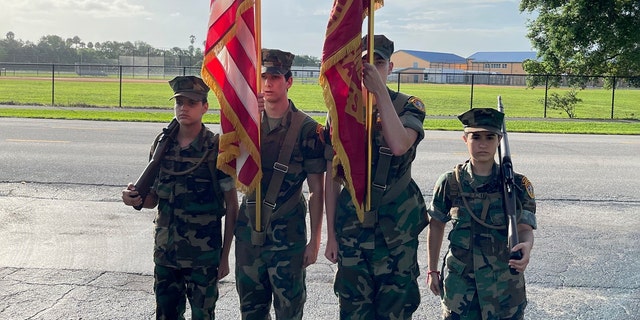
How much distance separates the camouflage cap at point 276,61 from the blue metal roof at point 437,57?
144 m

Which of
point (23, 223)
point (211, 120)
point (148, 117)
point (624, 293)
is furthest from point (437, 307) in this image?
point (148, 117)

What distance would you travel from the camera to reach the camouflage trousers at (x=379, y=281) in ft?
11.1

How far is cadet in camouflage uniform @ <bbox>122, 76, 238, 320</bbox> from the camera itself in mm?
3730

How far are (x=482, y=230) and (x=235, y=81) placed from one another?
163 cm

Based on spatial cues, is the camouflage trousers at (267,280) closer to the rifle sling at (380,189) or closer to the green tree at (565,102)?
the rifle sling at (380,189)

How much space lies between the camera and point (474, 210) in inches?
134

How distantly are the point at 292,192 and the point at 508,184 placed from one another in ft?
3.94

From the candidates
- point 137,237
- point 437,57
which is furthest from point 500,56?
point 137,237

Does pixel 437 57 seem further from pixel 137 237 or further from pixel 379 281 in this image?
pixel 379 281

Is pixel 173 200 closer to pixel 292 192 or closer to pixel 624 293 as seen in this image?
pixel 292 192

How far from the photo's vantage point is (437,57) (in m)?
153

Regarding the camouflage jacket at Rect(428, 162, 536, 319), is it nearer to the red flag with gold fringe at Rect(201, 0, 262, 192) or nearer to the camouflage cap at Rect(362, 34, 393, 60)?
the camouflage cap at Rect(362, 34, 393, 60)

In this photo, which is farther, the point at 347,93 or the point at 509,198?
the point at 347,93

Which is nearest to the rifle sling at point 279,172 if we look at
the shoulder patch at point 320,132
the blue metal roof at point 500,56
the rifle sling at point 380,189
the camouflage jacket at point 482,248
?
the shoulder patch at point 320,132
